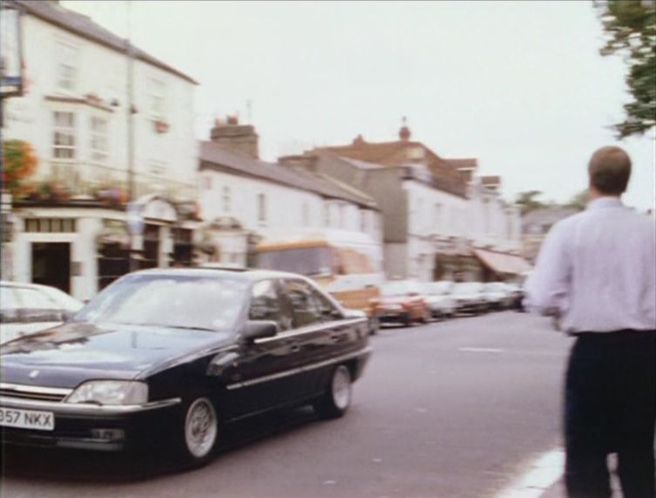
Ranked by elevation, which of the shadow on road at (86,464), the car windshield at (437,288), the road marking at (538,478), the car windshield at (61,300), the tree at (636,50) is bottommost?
the road marking at (538,478)

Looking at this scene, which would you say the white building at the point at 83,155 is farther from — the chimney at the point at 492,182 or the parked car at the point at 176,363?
the chimney at the point at 492,182

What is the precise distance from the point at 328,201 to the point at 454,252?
16886 mm

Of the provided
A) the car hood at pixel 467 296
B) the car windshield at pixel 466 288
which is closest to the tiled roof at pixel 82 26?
the car hood at pixel 467 296

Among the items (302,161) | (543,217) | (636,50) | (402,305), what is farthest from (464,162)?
(636,50)

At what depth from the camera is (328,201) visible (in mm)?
41562

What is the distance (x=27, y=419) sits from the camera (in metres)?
5.80

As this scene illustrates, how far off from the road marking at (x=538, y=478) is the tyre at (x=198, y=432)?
2.07 meters

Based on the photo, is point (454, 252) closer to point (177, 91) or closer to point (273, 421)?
point (177, 91)

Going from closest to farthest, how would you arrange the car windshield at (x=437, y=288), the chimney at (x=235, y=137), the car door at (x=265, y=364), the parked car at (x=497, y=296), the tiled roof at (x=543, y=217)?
the car door at (x=265, y=364)
the car windshield at (x=437, y=288)
the parked car at (x=497, y=296)
the chimney at (x=235, y=137)
the tiled roof at (x=543, y=217)

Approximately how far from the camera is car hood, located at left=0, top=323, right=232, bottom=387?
5.89 m

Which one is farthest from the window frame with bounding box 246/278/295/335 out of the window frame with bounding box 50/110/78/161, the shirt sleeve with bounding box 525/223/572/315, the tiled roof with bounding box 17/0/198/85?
the window frame with bounding box 50/110/78/161

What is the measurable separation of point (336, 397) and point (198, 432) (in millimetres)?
2510

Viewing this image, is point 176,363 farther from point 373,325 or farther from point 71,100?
point 71,100

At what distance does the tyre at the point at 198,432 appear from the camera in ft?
20.2
